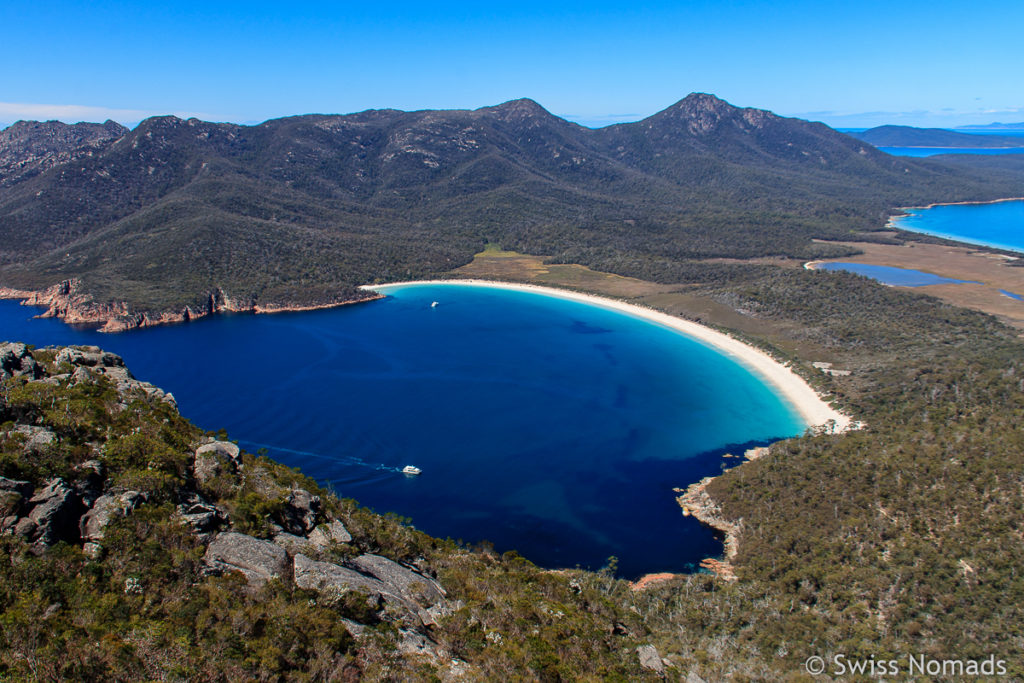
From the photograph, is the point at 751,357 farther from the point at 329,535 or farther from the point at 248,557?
the point at 248,557

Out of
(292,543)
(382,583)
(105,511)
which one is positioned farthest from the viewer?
(292,543)

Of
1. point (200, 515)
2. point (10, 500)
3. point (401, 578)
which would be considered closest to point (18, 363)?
point (10, 500)

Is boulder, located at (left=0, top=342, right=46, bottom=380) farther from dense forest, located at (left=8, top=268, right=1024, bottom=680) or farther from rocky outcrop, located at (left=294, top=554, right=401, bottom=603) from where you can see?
rocky outcrop, located at (left=294, top=554, right=401, bottom=603)

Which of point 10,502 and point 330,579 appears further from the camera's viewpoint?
point 330,579

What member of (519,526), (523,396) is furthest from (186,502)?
(523,396)

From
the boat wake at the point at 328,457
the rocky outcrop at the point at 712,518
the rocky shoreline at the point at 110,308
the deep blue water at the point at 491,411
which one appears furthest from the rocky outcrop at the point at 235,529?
the rocky shoreline at the point at 110,308

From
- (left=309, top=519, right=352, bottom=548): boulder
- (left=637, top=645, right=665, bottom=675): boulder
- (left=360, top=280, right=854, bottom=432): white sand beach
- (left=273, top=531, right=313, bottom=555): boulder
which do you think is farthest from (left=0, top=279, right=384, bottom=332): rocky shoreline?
(left=637, top=645, right=665, bottom=675): boulder

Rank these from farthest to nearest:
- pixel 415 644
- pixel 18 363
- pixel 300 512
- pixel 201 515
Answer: pixel 18 363 < pixel 300 512 < pixel 201 515 < pixel 415 644

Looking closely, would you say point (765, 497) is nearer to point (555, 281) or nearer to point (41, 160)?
point (555, 281)
